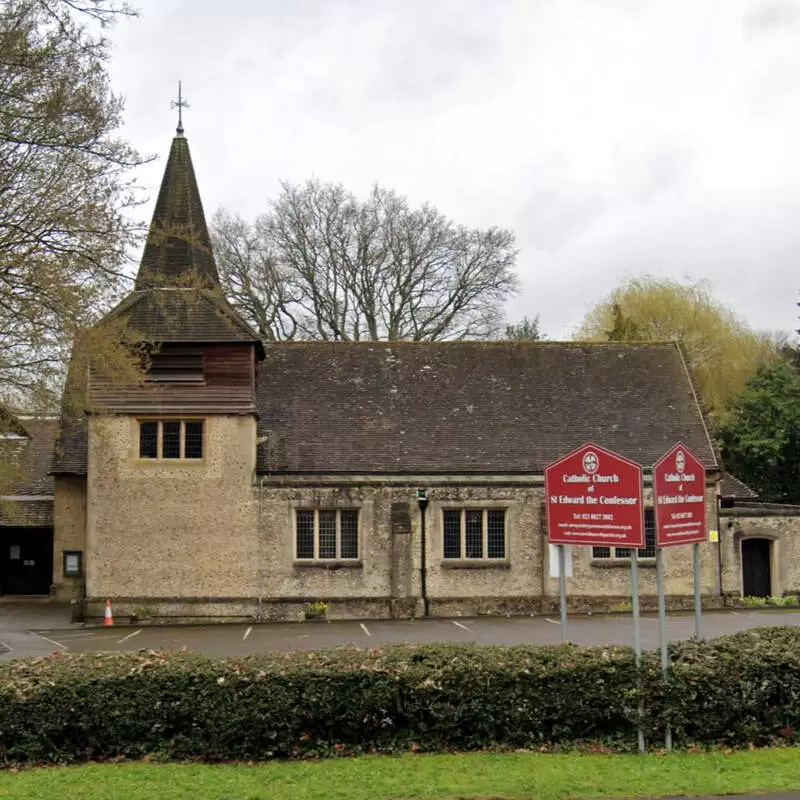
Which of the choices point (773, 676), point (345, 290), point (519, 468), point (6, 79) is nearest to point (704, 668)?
point (773, 676)

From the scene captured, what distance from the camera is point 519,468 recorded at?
26.9m

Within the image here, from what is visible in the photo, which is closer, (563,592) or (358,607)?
(563,592)

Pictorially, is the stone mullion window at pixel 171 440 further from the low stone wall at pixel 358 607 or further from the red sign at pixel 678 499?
the red sign at pixel 678 499

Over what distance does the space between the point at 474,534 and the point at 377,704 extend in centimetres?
1744

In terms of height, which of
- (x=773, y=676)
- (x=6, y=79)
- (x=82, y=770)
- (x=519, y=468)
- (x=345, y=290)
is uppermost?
(x=345, y=290)

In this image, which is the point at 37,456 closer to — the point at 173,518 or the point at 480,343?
the point at 173,518

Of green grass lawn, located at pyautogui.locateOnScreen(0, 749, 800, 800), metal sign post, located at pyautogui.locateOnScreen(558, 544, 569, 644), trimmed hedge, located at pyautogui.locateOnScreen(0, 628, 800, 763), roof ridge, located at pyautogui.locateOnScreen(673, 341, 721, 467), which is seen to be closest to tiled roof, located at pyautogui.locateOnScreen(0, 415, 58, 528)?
trimmed hedge, located at pyautogui.locateOnScreen(0, 628, 800, 763)

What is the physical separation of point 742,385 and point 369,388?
2372cm

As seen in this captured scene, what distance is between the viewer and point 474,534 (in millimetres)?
26797

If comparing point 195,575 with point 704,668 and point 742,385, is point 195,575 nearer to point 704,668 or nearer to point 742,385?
point 704,668

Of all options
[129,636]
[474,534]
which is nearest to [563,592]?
[129,636]

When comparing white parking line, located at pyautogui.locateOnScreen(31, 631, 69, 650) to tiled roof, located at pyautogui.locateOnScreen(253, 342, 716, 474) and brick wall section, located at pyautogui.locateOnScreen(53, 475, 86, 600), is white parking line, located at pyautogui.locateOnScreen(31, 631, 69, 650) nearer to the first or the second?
tiled roof, located at pyautogui.locateOnScreen(253, 342, 716, 474)

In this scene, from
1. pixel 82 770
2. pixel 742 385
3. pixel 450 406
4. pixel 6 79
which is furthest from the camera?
pixel 742 385

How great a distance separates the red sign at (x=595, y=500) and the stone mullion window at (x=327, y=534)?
1577 centimetres
